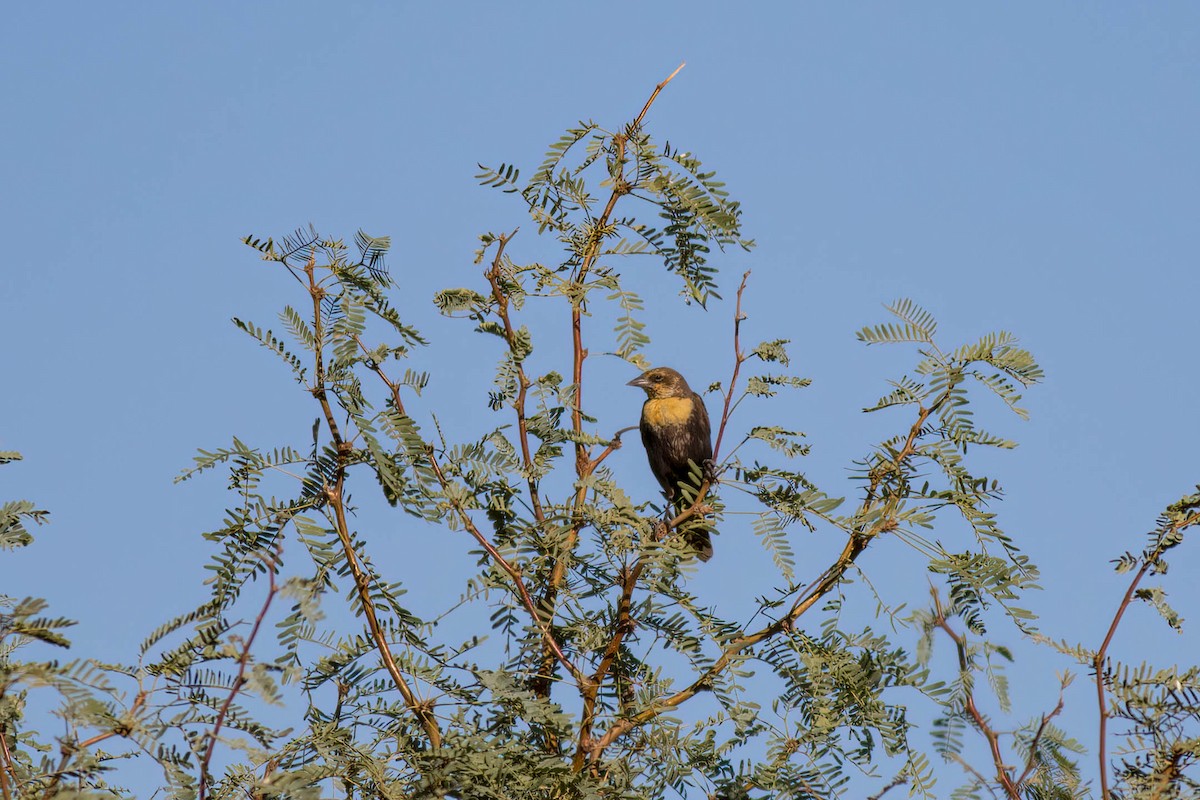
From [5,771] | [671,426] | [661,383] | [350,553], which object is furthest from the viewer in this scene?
[661,383]

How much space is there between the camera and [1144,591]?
A: 109 inches

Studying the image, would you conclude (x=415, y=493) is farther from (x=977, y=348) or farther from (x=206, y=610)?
(x=977, y=348)

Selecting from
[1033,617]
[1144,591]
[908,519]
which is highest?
[908,519]

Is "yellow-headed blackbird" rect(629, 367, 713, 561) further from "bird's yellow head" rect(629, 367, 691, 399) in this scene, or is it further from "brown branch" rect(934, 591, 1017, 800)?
"brown branch" rect(934, 591, 1017, 800)

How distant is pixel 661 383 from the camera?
7684 mm

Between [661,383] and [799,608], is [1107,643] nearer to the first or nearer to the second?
[799,608]

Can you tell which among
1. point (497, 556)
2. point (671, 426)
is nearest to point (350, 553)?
point (497, 556)

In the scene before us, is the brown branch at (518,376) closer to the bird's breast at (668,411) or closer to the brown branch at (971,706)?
the brown branch at (971,706)

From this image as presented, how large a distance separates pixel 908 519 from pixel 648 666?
0.82 m

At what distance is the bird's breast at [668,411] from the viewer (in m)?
7.52

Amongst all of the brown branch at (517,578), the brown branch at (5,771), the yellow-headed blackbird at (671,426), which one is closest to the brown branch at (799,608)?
the brown branch at (517,578)

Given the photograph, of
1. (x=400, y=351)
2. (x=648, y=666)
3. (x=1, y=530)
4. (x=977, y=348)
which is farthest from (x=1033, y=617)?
(x=1, y=530)

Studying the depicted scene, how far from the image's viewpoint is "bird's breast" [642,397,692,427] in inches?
296

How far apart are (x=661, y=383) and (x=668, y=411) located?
207 mm
